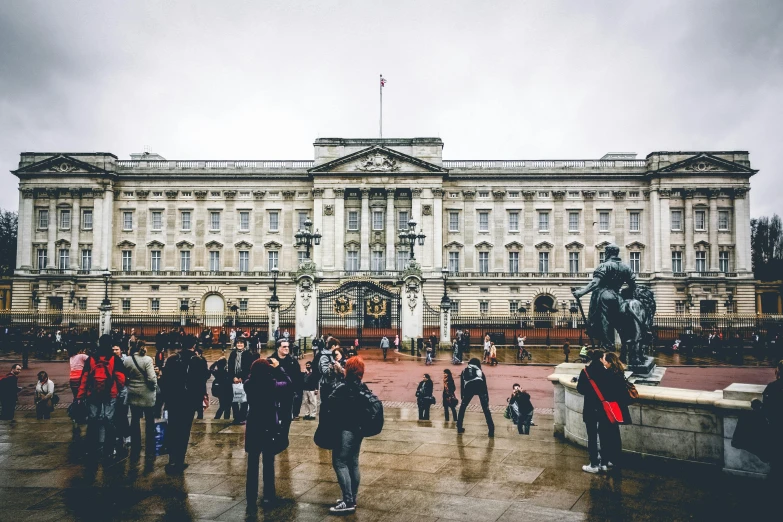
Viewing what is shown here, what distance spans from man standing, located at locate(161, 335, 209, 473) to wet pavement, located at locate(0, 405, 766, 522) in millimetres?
282

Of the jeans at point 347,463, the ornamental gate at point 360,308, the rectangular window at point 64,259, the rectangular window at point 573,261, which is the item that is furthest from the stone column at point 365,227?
the jeans at point 347,463

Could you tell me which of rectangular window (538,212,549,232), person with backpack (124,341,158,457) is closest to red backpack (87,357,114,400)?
person with backpack (124,341,158,457)

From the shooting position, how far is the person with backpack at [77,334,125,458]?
341 inches

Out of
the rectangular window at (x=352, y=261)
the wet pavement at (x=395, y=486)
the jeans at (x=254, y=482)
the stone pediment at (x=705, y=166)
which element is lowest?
the wet pavement at (x=395, y=486)

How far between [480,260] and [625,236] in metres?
13.9

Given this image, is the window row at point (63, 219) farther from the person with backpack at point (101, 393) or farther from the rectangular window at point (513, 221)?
the person with backpack at point (101, 393)

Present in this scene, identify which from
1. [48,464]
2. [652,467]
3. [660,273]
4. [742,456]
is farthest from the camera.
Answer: [660,273]

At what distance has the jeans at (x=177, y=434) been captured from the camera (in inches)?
314

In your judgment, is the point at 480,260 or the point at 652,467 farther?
the point at 480,260

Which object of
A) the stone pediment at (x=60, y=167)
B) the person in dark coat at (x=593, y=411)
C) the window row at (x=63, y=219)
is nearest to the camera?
the person in dark coat at (x=593, y=411)

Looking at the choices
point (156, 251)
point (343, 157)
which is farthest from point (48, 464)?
point (156, 251)

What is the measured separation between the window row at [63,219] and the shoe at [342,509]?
181 feet

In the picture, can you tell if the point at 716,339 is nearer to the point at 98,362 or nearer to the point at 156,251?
the point at 98,362

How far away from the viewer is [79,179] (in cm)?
5309
